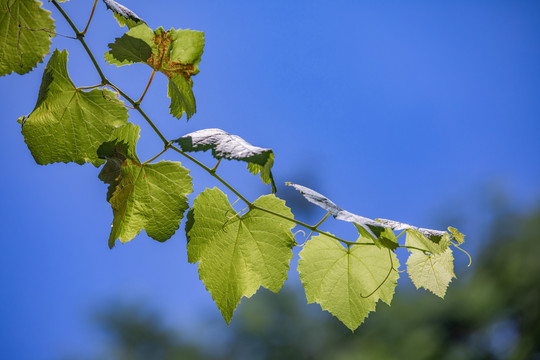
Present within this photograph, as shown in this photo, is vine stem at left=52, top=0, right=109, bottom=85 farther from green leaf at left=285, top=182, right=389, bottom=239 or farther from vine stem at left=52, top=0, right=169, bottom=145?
green leaf at left=285, top=182, right=389, bottom=239

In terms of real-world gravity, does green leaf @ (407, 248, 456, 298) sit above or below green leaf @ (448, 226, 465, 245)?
below

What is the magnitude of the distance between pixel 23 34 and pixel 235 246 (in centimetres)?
29

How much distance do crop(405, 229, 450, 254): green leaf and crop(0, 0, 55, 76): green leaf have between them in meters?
0.40

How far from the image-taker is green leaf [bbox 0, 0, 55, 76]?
426mm

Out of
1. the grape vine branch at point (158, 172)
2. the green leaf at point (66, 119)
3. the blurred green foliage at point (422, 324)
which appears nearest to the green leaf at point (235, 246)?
the grape vine branch at point (158, 172)

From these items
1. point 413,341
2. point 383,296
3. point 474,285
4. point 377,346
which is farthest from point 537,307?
point 383,296

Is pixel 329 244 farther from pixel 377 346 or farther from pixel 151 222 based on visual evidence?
pixel 377 346

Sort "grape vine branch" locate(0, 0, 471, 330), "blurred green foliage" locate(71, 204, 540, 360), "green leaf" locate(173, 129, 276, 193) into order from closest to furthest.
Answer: "green leaf" locate(173, 129, 276, 193) < "grape vine branch" locate(0, 0, 471, 330) < "blurred green foliage" locate(71, 204, 540, 360)

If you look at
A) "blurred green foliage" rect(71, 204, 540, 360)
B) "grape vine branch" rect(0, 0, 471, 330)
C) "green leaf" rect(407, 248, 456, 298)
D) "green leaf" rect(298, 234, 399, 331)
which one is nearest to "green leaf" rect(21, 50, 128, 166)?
"grape vine branch" rect(0, 0, 471, 330)

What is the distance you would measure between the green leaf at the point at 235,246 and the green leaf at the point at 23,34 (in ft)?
0.69

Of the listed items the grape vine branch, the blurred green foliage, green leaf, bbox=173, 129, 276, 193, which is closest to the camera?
green leaf, bbox=173, 129, 276, 193

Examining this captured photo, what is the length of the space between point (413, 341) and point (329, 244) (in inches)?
418

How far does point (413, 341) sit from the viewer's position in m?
10.1

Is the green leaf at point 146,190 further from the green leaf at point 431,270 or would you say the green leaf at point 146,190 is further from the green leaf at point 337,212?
the green leaf at point 431,270
